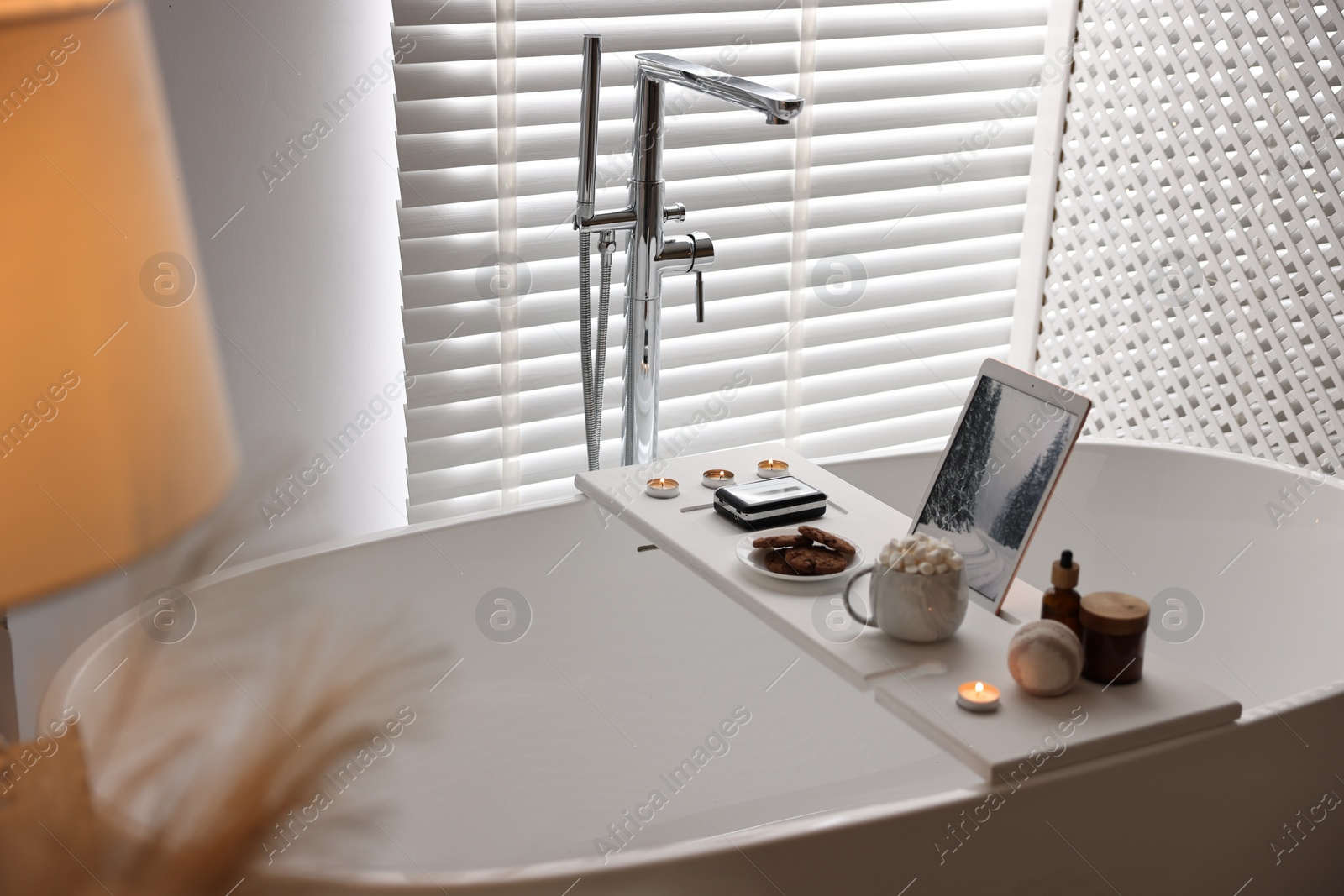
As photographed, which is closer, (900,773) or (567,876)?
(567,876)

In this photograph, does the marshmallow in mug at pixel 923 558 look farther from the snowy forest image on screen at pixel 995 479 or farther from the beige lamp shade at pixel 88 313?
the beige lamp shade at pixel 88 313

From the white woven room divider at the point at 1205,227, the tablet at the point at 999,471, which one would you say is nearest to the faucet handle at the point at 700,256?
the tablet at the point at 999,471

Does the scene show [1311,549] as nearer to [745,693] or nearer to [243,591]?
[745,693]

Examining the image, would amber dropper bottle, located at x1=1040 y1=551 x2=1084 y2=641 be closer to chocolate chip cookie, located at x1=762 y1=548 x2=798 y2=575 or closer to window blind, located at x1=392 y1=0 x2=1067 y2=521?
chocolate chip cookie, located at x1=762 y1=548 x2=798 y2=575

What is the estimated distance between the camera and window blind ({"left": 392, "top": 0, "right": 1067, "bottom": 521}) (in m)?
2.21

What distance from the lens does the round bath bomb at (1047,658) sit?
4.17ft

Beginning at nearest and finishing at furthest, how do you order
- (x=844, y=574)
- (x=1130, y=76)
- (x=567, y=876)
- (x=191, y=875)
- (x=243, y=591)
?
(x=191, y=875) < (x=567, y=876) < (x=844, y=574) < (x=243, y=591) < (x=1130, y=76)

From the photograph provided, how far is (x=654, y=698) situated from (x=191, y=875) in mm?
1837

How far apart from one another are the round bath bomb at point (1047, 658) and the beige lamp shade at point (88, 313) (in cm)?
97

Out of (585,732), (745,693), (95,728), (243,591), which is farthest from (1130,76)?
(95,728)

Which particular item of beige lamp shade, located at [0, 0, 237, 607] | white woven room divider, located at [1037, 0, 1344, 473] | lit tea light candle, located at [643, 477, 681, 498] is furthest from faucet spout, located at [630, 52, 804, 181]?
white woven room divider, located at [1037, 0, 1344, 473]

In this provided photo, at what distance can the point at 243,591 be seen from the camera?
1684 mm

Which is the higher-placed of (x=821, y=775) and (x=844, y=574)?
(x=844, y=574)

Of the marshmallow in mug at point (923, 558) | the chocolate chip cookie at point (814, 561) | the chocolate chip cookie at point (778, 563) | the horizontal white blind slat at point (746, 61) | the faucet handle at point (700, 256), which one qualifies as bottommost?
the chocolate chip cookie at point (778, 563)
